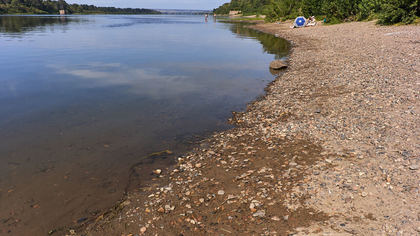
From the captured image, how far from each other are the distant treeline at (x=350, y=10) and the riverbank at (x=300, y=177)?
32.5 meters

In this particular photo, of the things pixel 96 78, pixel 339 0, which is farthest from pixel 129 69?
pixel 339 0

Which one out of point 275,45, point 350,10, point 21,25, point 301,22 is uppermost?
point 350,10

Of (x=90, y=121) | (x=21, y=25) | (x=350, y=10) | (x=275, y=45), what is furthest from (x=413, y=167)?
(x=21, y=25)

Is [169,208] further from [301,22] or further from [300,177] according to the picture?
[301,22]

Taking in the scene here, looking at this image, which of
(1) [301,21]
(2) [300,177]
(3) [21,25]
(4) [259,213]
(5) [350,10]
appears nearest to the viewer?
(4) [259,213]

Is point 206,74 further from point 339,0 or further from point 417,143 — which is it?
point 339,0

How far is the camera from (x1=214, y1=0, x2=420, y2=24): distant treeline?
39844 mm

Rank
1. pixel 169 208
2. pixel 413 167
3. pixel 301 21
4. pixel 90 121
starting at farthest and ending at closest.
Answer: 1. pixel 301 21
2. pixel 90 121
3. pixel 413 167
4. pixel 169 208

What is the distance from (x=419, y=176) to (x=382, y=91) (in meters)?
8.63

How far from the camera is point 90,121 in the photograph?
15.1 metres

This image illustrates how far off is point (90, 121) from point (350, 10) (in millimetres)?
65898

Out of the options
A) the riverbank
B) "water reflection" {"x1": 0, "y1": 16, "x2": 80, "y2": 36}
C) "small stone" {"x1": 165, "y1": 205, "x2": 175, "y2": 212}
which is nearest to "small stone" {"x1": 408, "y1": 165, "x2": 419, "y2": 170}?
the riverbank

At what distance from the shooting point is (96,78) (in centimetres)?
2397

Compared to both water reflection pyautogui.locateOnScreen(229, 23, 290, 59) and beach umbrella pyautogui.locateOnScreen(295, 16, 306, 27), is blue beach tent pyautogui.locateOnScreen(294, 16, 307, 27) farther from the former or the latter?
water reflection pyautogui.locateOnScreen(229, 23, 290, 59)
